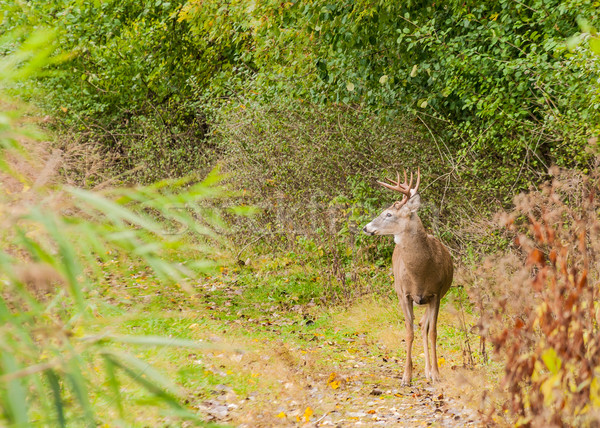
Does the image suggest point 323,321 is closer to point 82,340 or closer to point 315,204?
point 315,204

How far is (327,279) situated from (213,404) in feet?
15.9

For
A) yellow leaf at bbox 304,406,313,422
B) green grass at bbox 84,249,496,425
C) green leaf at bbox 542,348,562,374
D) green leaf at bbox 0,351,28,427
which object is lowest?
green grass at bbox 84,249,496,425

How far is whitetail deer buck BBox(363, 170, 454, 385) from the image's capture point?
6852mm

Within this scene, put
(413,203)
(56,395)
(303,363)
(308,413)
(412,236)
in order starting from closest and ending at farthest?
(56,395) < (308,413) < (303,363) < (412,236) < (413,203)

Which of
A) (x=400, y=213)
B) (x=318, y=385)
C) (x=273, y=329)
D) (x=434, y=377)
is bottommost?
(x=273, y=329)

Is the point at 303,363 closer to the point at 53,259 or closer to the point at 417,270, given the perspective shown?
the point at 417,270

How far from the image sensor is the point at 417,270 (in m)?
6.90

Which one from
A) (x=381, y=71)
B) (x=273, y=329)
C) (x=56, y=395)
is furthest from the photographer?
(x=381, y=71)

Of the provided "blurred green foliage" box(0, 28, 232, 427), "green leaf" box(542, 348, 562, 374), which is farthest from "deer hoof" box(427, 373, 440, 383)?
"blurred green foliage" box(0, 28, 232, 427)

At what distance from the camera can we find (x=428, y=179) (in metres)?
10.5

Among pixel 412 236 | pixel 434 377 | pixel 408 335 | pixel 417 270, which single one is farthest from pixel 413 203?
pixel 434 377

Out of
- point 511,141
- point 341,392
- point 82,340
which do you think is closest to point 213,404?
point 341,392

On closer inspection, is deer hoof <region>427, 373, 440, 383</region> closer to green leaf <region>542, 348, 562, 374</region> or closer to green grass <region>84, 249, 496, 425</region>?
green grass <region>84, 249, 496, 425</region>

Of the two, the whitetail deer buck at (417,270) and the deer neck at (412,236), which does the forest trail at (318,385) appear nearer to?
the whitetail deer buck at (417,270)
